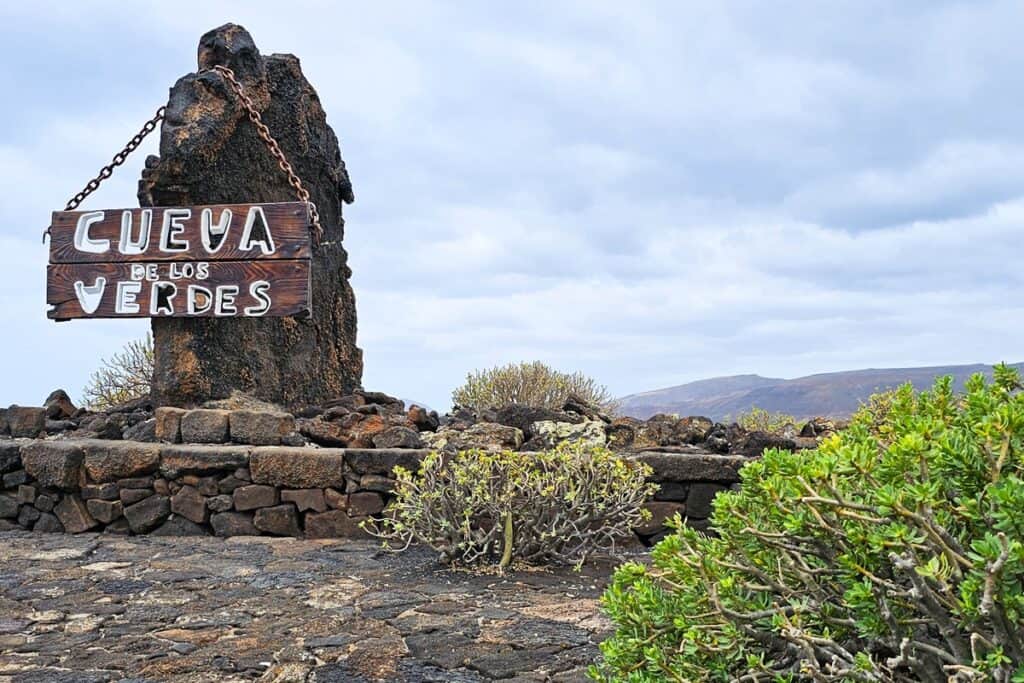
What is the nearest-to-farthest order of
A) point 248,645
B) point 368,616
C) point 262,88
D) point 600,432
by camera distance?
point 248,645 < point 368,616 < point 600,432 < point 262,88

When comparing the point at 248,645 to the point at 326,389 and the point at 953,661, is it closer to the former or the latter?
the point at 953,661

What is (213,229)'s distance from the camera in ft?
26.8

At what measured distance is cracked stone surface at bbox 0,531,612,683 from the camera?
380 cm

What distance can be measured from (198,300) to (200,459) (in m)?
1.67

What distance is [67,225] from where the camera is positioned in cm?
852

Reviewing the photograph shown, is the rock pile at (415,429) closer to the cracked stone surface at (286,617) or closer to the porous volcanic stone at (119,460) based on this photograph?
the porous volcanic stone at (119,460)

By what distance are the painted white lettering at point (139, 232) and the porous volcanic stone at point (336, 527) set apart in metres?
3.14

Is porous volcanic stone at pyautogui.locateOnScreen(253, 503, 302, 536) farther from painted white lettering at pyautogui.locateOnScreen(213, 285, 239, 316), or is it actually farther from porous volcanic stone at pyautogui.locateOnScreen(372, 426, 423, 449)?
painted white lettering at pyautogui.locateOnScreen(213, 285, 239, 316)

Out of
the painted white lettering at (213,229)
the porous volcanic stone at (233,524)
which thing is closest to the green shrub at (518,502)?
the porous volcanic stone at (233,524)

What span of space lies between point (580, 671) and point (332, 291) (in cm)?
656

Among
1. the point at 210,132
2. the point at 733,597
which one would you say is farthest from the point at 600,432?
the point at 733,597

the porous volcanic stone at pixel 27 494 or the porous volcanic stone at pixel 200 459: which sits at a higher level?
the porous volcanic stone at pixel 200 459

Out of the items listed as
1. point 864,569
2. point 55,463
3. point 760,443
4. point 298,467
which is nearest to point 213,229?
point 55,463

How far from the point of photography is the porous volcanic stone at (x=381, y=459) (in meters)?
6.62
